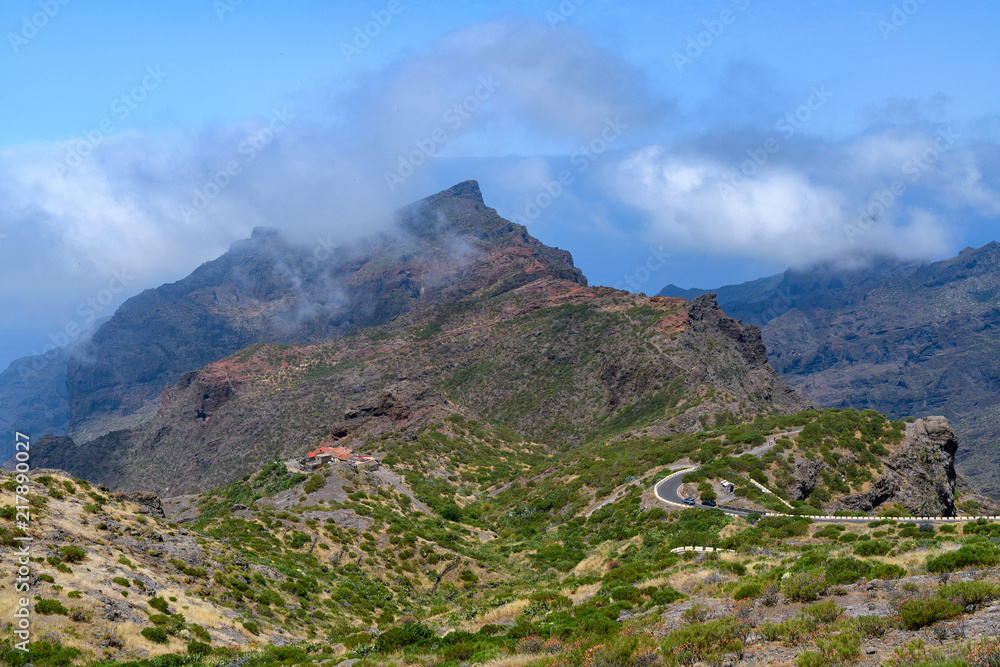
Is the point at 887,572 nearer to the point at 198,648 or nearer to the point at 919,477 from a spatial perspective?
the point at 198,648

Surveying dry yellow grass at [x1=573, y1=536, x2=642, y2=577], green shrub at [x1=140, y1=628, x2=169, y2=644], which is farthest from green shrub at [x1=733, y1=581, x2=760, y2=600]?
green shrub at [x1=140, y1=628, x2=169, y2=644]

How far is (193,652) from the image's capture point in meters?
23.6

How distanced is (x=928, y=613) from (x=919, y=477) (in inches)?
2271

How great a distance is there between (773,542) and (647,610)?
17.7 meters

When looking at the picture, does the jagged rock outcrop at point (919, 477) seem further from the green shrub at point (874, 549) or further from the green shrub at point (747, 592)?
the green shrub at point (747, 592)

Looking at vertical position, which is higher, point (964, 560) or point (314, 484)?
point (314, 484)

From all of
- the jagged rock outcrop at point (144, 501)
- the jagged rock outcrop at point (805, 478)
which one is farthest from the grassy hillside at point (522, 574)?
the jagged rock outcrop at point (805, 478)

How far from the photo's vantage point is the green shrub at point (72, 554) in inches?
1048

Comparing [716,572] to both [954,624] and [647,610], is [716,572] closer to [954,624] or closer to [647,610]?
[647,610]

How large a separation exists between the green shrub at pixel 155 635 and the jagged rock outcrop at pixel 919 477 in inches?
2124

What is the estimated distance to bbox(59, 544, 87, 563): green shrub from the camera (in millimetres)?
26625

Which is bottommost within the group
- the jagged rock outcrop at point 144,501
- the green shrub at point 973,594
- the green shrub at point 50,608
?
the green shrub at point 973,594

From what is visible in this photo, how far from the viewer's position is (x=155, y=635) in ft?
77.5

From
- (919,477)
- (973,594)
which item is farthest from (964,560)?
(919,477)
